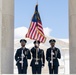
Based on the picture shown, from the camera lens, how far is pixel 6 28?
219ft

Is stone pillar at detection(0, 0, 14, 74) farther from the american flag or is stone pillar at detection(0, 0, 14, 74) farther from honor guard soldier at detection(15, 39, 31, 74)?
the american flag

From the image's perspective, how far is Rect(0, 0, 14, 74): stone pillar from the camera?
6550cm

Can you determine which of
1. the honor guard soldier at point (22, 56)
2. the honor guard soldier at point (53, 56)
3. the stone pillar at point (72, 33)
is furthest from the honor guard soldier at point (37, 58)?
the stone pillar at point (72, 33)

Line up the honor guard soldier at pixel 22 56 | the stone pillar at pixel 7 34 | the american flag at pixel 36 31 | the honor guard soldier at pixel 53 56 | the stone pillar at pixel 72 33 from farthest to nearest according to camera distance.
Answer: the american flag at pixel 36 31, the stone pillar at pixel 72 33, the stone pillar at pixel 7 34, the honor guard soldier at pixel 53 56, the honor guard soldier at pixel 22 56

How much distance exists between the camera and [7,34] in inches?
2630

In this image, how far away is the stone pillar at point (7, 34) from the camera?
6550cm

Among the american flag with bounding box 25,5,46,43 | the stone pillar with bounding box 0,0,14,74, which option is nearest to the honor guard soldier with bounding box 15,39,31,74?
the stone pillar with bounding box 0,0,14,74

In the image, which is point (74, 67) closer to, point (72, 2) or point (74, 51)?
point (74, 51)

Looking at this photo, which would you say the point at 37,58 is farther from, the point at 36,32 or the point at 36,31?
the point at 36,31

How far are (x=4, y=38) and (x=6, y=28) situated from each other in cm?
161

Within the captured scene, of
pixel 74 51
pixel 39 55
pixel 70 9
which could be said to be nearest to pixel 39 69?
pixel 39 55

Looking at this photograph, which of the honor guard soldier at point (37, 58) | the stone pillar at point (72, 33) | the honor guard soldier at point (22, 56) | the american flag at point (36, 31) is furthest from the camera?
the american flag at point (36, 31)

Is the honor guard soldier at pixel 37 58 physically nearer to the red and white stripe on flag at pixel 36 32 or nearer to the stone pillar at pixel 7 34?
the stone pillar at pixel 7 34

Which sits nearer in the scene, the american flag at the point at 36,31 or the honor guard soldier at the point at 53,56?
the honor guard soldier at the point at 53,56
